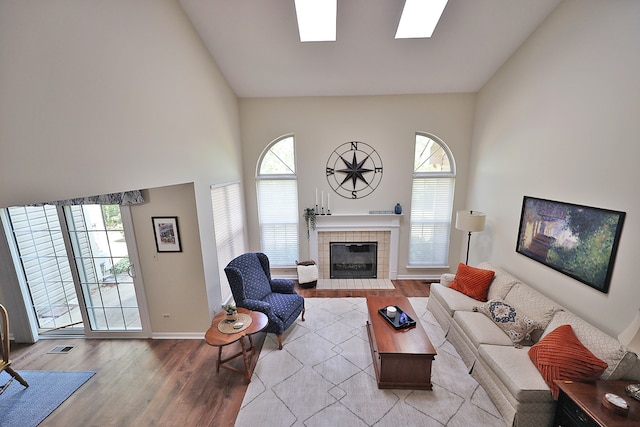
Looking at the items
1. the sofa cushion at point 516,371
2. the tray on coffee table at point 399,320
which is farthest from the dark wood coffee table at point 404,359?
the sofa cushion at point 516,371

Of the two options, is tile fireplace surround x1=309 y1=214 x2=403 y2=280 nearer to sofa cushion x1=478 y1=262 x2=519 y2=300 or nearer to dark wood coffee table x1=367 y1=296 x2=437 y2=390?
sofa cushion x1=478 y1=262 x2=519 y2=300

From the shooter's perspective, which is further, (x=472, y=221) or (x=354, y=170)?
(x=354, y=170)

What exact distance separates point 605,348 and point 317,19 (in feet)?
15.0

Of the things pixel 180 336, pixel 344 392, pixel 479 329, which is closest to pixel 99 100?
pixel 180 336

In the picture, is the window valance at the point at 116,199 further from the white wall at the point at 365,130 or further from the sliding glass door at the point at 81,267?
the white wall at the point at 365,130

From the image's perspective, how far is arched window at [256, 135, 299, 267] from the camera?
4945 mm

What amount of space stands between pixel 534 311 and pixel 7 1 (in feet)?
15.8

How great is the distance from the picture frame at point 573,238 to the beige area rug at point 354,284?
2348 mm

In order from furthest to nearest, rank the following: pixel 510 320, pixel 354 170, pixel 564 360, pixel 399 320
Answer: pixel 354 170, pixel 399 320, pixel 510 320, pixel 564 360

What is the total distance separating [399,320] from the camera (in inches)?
117

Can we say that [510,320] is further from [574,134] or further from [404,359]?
[574,134]

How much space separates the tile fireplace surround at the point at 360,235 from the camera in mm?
4957

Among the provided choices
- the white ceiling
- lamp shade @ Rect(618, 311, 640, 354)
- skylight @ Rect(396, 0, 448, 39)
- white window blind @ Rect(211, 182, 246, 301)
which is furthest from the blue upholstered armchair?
skylight @ Rect(396, 0, 448, 39)

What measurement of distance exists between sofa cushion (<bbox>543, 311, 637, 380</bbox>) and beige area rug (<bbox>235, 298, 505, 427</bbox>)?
1.00 meters
